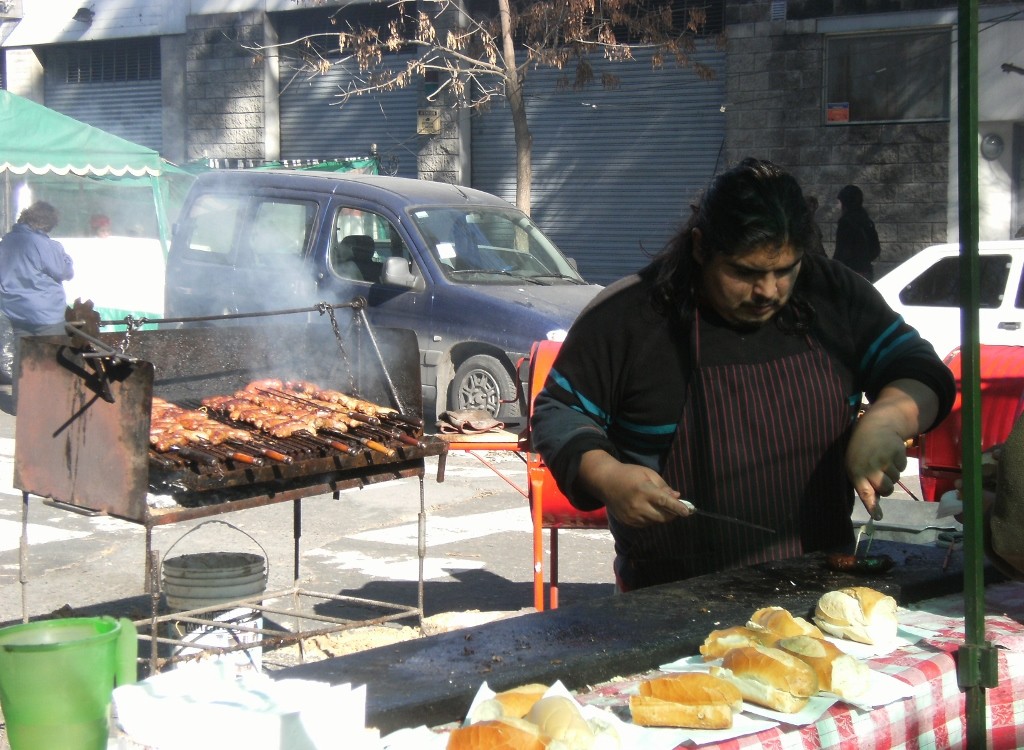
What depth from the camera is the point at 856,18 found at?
14.1 m

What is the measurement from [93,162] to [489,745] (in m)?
12.1

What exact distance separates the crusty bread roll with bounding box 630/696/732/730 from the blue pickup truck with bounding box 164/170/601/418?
7257mm

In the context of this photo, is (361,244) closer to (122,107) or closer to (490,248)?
(490,248)

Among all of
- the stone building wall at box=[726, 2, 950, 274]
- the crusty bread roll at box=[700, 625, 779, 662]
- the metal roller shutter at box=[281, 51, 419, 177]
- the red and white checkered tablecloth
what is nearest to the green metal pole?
the red and white checkered tablecloth

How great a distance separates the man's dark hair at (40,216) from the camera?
11453 mm

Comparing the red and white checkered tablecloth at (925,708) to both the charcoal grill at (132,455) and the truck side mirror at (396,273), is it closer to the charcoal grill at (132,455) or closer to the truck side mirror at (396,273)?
the charcoal grill at (132,455)

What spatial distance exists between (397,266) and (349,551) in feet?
9.51

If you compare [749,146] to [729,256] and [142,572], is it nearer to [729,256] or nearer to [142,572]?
[142,572]

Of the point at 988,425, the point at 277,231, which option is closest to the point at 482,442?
the point at 988,425

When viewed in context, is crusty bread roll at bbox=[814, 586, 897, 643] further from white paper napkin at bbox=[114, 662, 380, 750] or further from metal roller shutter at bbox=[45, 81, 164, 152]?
metal roller shutter at bbox=[45, 81, 164, 152]

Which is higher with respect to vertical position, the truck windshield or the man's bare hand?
the truck windshield

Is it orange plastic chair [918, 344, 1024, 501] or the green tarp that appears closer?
orange plastic chair [918, 344, 1024, 501]

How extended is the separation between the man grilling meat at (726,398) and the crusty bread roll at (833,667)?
611 mm

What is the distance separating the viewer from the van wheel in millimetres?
9219
